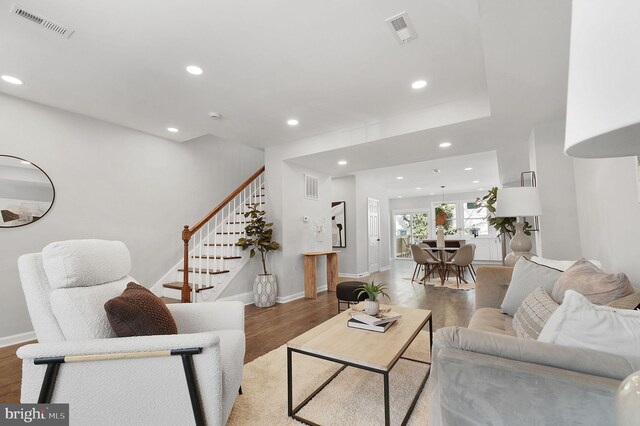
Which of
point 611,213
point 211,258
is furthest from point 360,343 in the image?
point 211,258

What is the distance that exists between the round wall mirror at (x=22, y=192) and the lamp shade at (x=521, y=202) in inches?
195

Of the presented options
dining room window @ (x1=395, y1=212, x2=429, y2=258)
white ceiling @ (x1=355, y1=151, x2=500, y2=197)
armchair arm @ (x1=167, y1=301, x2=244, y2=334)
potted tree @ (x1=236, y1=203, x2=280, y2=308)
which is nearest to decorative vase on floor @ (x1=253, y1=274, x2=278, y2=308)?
potted tree @ (x1=236, y1=203, x2=280, y2=308)

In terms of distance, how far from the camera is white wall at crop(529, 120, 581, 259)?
3246mm

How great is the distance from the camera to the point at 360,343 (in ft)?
5.99

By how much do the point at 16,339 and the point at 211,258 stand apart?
2245mm

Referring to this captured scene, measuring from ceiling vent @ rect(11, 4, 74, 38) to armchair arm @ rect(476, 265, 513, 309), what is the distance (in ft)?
12.5

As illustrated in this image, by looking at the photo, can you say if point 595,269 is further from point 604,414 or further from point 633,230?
point 604,414

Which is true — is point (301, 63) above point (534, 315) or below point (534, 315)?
above

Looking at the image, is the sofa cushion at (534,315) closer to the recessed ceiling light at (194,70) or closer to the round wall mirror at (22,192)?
the recessed ceiling light at (194,70)

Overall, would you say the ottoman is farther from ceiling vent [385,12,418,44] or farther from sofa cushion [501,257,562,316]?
ceiling vent [385,12,418,44]

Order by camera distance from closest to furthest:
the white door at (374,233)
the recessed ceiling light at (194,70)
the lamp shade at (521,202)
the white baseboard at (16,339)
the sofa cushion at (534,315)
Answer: the sofa cushion at (534,315) → the recessed ceiling light at (194,70) → the lamp shade at (521,202) → the white baseboard at (16,339) → the white door at (374,233)

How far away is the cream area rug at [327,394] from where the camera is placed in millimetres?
1764

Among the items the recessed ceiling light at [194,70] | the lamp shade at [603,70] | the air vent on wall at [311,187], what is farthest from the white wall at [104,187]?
the lamp shade at [603,70]

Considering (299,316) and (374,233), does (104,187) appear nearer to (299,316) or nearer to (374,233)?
(299,316)
